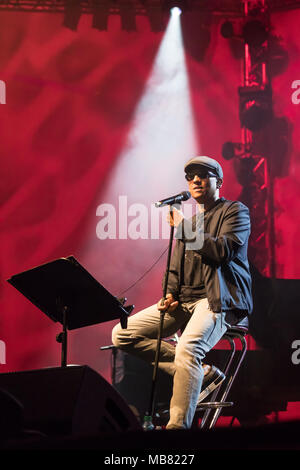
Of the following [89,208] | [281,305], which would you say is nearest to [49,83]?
[89,208]

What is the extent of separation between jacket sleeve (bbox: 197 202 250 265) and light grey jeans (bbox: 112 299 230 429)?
31cm

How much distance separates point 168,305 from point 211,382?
534mm

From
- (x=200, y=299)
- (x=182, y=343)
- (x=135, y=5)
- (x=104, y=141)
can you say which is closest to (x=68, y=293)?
(x=182, y=343)

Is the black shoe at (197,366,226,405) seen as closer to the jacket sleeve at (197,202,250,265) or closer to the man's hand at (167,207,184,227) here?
the jacket sleeve at (197,202,250,265)

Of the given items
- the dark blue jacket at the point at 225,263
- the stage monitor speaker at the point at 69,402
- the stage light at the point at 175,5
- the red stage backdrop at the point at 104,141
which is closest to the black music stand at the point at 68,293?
the dark blue jacket at the point at 225,263

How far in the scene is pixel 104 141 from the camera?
18.1 feet

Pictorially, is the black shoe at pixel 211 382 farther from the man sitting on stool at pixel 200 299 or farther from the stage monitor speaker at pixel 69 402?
the stage monitor speaker at pixel 69 402

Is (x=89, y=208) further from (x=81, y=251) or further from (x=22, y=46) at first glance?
(x=22, y=46)

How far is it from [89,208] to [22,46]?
6.01 feet

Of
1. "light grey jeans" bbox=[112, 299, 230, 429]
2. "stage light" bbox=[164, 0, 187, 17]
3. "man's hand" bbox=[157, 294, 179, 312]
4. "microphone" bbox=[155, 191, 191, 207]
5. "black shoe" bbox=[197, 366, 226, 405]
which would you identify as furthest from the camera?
"stage light" bbox=[164, 0, 187, 17]

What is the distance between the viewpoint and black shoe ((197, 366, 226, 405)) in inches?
125

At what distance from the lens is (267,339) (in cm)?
412

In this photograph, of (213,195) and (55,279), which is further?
(213,195)

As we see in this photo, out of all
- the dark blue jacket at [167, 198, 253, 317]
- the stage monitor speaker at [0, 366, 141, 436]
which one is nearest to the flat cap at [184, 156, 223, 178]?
the dark blue jacket at [167, 198, 253, 317]
